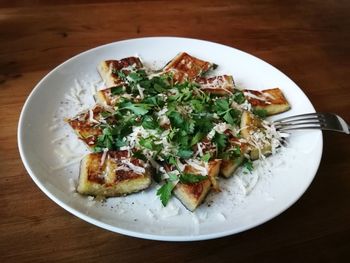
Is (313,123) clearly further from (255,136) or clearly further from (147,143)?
(147,143)

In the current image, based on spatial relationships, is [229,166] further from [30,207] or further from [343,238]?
[30,207]

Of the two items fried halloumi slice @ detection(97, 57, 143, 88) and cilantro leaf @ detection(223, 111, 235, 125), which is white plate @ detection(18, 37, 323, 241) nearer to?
fried halloumi slice @ detection(97, 57, 143, 88)

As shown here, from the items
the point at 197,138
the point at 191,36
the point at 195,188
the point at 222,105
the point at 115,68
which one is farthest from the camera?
the point at 191,36

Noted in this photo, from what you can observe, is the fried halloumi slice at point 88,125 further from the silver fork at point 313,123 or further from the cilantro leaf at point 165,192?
the silver fork at point 313,123

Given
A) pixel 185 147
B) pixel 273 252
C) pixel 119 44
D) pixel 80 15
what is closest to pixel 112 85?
pixel 119 44

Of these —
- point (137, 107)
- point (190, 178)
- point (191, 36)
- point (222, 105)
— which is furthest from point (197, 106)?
point (191, 36)

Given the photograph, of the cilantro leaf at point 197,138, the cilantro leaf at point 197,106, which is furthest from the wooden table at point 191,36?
the cilantro leaf at point 197,106

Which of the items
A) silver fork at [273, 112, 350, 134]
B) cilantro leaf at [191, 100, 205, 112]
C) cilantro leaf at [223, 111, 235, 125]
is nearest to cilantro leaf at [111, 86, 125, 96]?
cilantro leaf at [191, 100, 205, 112]

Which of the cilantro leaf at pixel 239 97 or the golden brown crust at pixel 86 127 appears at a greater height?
the cilantro leaf at pixel 239 97
